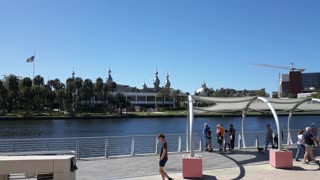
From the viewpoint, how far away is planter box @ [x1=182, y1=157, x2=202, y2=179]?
15508mm

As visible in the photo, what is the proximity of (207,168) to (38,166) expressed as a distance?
341 inches

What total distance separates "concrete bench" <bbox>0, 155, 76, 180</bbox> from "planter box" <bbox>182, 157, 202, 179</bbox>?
5370 mm

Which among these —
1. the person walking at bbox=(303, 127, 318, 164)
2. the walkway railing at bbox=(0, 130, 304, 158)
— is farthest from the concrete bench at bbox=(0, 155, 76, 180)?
the person walking at bbox=(303, 127, 318, 164)

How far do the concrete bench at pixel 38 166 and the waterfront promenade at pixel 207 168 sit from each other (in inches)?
166

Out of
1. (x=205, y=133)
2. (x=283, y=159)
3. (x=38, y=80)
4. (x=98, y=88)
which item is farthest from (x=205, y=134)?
(x=98, y=88)

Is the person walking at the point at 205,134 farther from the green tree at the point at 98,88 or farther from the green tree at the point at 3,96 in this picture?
the green tree at the point at 98,88

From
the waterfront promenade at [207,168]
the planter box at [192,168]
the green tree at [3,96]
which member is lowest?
the waterfront promenade at [207,168]

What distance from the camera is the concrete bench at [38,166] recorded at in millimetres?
10930

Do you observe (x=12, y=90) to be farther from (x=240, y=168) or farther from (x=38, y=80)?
(x=240, y=168)

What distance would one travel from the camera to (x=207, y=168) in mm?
17844

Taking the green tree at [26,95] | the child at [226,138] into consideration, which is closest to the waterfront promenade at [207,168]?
the child at [226,138]

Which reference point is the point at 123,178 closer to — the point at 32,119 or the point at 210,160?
the point at 210,160

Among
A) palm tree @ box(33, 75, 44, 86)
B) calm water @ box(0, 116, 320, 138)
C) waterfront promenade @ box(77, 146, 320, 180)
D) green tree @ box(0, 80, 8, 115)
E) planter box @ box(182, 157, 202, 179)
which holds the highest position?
palm tree @ box(33, 75, 44, 86)

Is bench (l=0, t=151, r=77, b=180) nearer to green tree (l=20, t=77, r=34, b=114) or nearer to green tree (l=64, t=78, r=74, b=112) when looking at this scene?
green tree (l=20, t=77, r=34, b=114)
